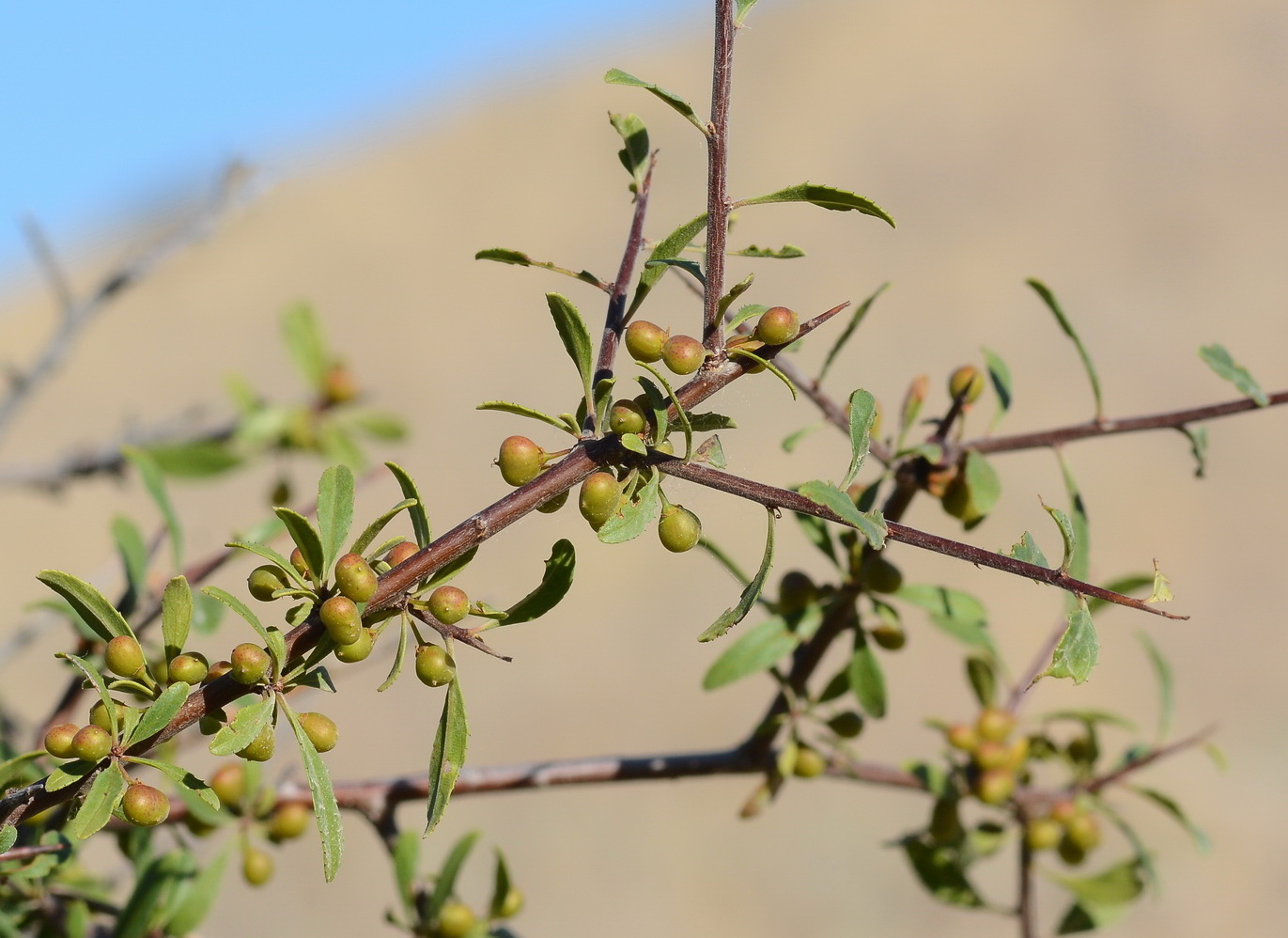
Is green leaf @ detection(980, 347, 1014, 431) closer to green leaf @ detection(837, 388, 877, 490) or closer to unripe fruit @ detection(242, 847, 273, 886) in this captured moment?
green leaf @ detection(837, 388, 877, 490)

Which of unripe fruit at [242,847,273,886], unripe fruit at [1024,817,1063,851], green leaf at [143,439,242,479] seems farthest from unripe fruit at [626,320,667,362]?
green leaf at [143,439,242,479]

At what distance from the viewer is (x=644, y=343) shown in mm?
968

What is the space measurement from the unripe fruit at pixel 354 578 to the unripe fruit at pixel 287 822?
85 cm

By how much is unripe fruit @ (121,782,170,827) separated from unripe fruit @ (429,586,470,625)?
0.84 feet

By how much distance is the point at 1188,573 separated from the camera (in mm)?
14195

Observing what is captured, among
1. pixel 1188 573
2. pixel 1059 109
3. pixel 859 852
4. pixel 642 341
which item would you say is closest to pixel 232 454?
pixel 642 341

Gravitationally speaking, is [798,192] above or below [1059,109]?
below

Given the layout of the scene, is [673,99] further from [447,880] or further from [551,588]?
[447,880]

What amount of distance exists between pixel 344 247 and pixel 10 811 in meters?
31.0

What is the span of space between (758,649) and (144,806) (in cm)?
85

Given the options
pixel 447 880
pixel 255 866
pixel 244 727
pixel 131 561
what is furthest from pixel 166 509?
pixel 244 727

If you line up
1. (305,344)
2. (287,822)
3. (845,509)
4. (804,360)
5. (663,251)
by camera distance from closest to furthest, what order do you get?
1. (845,509)
2. (663,251)
3. (287,822)
4. (305,344)
5. (804,360)

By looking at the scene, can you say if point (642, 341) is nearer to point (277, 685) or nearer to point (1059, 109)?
point (277, 685)

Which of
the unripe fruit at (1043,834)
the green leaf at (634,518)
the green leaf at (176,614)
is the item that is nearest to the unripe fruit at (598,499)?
the green leaf at (634,518)
